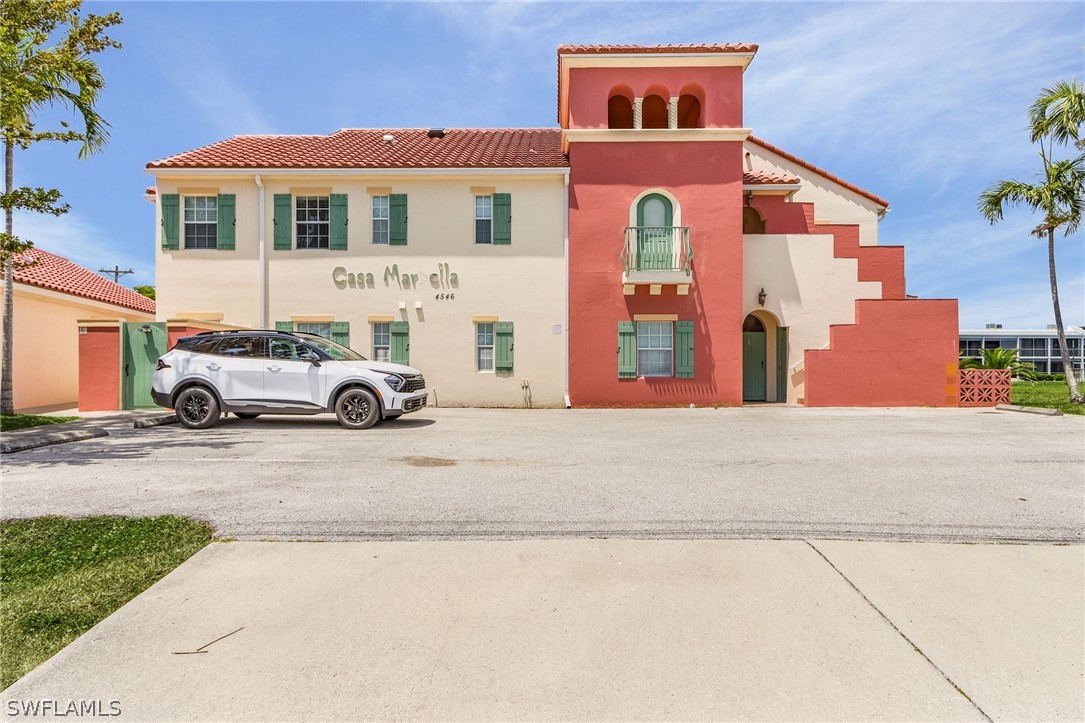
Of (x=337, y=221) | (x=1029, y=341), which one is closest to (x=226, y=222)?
(x=337, y=221)

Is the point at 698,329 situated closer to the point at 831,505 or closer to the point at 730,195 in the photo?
the point at 730,195

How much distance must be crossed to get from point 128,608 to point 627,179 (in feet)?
49.7

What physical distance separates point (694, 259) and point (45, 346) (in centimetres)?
1958

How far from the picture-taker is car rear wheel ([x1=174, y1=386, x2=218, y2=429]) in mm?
10156

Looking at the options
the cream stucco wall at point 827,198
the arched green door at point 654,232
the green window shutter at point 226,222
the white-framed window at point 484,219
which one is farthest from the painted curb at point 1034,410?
the green window shutter at point 226,222

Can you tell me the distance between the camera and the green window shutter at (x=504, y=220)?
15766 millimetres

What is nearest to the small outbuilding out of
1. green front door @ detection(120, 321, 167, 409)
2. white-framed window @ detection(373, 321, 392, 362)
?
green front door @ detection(120, 321, 167, 409)

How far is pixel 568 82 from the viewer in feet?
52.5

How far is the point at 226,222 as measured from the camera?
1549 centimetres

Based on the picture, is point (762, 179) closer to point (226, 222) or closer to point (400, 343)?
point (400, 343)

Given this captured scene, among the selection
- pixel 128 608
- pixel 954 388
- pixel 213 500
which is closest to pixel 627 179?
pixel 954 388

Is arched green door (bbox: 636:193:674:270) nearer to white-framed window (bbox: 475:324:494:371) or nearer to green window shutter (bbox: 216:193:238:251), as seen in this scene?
white-framed window (bbox: 475:324:494:371)

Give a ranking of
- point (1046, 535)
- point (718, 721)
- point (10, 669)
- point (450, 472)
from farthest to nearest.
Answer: point (450, 472) → point (1046, 535) → point (10, 669) → point (718, 721)

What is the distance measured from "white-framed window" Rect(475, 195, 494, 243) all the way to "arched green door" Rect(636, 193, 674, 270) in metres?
4.28
